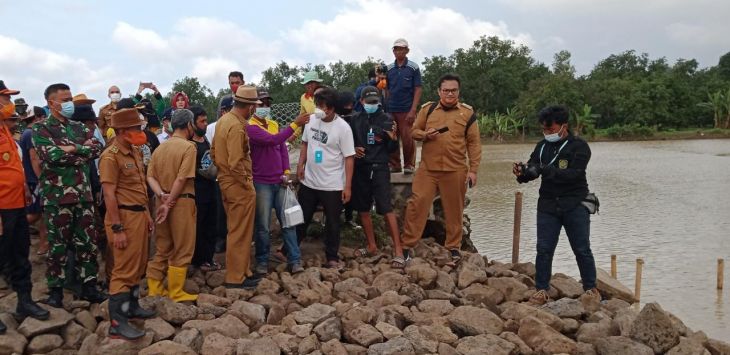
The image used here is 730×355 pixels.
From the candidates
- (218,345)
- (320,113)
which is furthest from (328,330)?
(320,113)

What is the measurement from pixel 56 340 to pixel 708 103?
169ft

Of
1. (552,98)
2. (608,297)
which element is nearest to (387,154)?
(608,297)

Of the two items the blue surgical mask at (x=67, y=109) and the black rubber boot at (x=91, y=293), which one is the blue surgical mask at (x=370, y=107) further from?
the black rubber boot at (x=91, y=293)

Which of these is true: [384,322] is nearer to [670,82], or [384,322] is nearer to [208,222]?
[208,222]

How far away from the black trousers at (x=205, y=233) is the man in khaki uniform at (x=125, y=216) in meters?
1.21

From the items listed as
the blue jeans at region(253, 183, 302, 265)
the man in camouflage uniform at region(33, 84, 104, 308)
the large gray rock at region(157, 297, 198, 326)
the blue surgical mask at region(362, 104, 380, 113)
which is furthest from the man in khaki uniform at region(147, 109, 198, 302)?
the blue surgical mask at region(362, 104, 380, 113)

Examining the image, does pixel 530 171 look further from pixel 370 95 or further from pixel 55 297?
pixel 55 297

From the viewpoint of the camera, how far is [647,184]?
67.6 ft

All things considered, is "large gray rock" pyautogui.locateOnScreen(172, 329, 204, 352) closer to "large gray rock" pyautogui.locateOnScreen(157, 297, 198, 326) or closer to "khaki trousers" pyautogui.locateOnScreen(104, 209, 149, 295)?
"large gray rock" pyautogui.locateOnScreen(157, 297, 198, 326)

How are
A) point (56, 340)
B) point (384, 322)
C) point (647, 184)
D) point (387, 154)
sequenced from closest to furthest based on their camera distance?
point (56, 340)
point (384, 322)
point (387, 154)
point (647, 184)

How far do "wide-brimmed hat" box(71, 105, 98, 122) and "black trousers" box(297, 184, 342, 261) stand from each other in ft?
6.86

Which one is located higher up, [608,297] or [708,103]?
[708,103]

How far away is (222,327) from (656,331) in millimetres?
3379

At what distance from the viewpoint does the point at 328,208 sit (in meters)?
5.91
